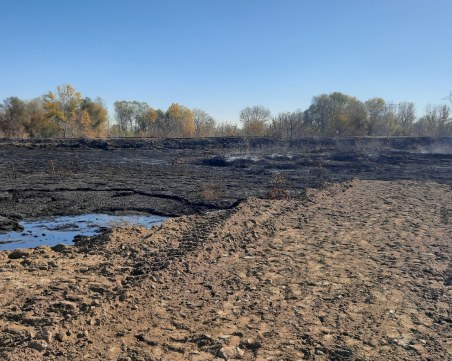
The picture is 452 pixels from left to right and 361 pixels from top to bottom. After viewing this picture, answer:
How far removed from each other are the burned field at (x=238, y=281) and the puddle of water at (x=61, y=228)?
577 millimetres

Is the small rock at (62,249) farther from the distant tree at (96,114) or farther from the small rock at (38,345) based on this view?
the distant tree at (96,114)

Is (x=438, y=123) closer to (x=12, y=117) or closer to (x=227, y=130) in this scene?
(x=227, y=130)

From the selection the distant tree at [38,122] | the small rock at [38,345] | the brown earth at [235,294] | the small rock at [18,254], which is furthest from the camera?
the distant tree at [38,122]

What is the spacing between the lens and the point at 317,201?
11891 mm

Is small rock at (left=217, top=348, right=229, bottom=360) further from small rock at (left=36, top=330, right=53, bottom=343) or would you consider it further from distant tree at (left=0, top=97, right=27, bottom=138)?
distant tree at (left=0, top=97, right=27, bottom=138)

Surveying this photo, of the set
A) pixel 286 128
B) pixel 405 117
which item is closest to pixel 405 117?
pixel 405 117

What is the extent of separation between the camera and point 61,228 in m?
9.49

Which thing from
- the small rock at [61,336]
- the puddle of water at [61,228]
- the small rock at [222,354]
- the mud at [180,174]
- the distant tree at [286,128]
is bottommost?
the small rock at [222,354]

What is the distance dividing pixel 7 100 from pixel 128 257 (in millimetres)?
46766

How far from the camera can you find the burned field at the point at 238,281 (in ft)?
13.4

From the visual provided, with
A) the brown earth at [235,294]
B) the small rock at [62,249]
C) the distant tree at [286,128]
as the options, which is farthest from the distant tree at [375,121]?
the small rock at [62,249]

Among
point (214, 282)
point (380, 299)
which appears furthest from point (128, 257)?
point (380, 299)

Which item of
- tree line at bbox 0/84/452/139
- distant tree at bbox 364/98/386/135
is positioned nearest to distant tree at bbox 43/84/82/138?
tree line at bbox 0/84/452/139

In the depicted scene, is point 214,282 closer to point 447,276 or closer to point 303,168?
point 447,276
